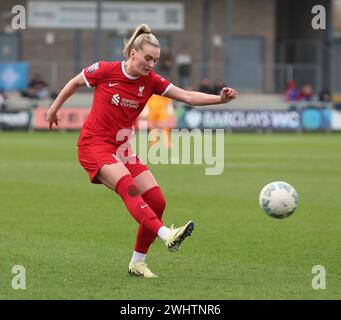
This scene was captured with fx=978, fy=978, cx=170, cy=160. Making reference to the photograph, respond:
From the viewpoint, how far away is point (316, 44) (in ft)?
155

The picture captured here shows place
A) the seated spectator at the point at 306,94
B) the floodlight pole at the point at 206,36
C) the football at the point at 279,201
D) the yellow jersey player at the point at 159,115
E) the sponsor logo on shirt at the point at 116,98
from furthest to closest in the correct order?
the floodlight pole at the point at 206,36 < the seated spectator at the point at 306,94 < the yellow jersey player at the point at 159,115 < the football at the point at 279,201 < the sponsor logo on shirt at the point at 116,98

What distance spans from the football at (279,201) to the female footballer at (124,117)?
1071 millimetres

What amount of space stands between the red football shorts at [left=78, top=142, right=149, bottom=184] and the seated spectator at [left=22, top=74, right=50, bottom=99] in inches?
1189

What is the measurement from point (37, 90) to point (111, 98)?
30874mm

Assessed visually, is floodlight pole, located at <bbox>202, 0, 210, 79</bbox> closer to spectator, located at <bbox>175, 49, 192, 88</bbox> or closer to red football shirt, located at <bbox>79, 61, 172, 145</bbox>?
spectator, located at <bbox>175, 49, 192, 88</bbox>

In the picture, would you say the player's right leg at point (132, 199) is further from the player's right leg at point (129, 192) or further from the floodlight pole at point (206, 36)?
the floodlight pole at point (206, 36)

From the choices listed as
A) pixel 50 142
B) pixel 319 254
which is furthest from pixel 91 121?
pixel 50 142

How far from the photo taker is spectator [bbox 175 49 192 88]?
4162cm

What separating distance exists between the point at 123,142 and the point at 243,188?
8.99 m

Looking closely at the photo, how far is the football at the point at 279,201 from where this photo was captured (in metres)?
9.45

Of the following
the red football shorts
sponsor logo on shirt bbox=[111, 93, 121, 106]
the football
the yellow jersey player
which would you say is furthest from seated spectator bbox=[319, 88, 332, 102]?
sponsor logo on shirt bbox=[111, 93, 121, 106]

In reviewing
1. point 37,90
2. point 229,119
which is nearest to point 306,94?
point 229,119

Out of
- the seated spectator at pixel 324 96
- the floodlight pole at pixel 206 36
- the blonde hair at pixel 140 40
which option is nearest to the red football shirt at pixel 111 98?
the blonde hair at pixel 140 40

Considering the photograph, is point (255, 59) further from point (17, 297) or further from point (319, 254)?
point (17, 297)
